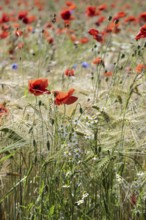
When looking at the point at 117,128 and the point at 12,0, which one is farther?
the point at 12,0

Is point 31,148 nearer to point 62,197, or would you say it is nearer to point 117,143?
point 62,197

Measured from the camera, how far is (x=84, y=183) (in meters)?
2.22

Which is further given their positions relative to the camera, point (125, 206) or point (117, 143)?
point (125, 206)

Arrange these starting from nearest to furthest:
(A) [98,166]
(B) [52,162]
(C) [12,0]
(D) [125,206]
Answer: (A) [98,166] < (B) [52,162] < (D) [125,206] < (C) [12,0]

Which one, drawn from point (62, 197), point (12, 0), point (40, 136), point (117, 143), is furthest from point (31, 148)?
point (12, 0)

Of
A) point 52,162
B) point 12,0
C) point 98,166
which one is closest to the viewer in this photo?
point 98,166

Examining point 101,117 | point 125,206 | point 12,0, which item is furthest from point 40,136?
point 12,0

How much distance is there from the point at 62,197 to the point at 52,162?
142 millimetres

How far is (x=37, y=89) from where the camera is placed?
2.08 m

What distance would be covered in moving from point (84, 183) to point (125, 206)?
1.03 feet

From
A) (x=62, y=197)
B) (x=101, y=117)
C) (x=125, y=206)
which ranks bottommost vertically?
(x=125, y=206)

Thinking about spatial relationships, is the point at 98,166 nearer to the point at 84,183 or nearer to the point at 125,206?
the point at 84,183

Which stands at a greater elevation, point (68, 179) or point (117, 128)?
point (117, 128)

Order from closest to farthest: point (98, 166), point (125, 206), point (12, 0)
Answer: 1. point (98, 166)
2. point (125, 206)
3. point (12, 0)
